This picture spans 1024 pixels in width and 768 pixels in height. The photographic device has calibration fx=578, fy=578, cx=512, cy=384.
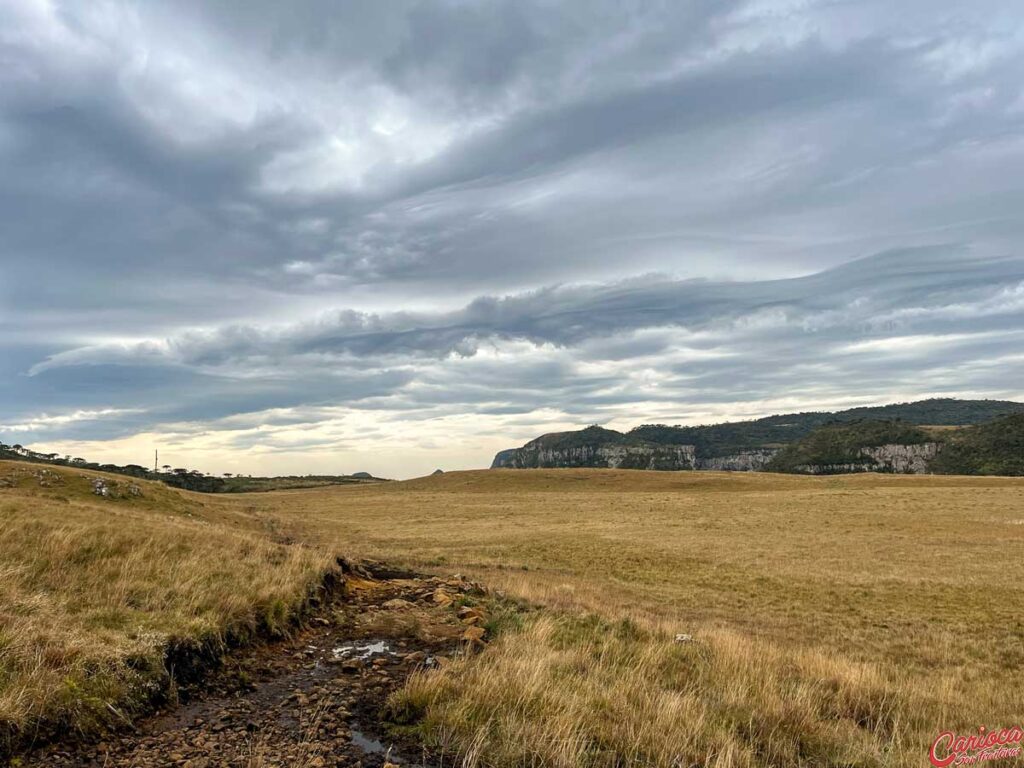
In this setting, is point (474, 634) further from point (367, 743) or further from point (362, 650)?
point (367, 743)

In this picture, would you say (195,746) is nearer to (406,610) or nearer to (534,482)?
(406,610)

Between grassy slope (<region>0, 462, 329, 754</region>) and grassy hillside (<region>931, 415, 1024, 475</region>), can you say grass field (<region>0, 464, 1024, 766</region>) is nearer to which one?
grassy slope (<region>0, 462, 329, 754</region>)

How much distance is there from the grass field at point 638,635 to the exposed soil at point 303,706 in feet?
1.81

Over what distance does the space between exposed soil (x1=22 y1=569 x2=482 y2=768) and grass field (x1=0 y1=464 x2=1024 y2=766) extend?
55 centimetres

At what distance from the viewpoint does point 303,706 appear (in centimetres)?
709

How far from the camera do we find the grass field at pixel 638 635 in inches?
249

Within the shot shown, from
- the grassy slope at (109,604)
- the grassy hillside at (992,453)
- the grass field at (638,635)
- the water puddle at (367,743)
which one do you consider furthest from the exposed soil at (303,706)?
the grassy hillside at (992,453)

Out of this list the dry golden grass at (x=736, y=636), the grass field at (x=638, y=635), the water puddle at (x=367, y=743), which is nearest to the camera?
the water puddle at (x=367, y=743)

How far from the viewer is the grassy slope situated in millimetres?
6016

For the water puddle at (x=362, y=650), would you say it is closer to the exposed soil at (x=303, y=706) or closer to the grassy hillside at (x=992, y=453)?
the exposed soil at (x=303, y=706)

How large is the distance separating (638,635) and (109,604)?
9773 mm

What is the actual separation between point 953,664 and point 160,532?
65.5ft

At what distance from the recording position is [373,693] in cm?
754

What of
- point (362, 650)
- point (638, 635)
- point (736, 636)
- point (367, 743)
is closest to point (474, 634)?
point (362, 650)
